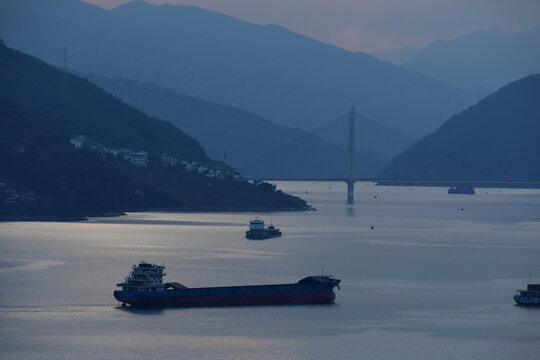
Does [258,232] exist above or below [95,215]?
below

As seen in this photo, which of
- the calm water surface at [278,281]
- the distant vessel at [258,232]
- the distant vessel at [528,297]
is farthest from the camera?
the distant vessel at [258,232]

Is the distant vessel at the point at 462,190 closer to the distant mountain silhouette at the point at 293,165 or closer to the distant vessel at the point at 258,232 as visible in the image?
the distant mountain silhouette at the point at 293,165

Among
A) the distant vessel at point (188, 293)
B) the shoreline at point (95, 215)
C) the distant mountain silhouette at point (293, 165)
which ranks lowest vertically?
the distant vessel at point (188, 293)

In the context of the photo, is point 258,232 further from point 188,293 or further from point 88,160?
point 88,160

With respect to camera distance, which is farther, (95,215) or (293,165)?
(293,165)

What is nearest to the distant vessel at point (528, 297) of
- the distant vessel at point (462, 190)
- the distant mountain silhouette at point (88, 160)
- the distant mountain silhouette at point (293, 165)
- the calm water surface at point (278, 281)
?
the calm water surface at point (278, 281)

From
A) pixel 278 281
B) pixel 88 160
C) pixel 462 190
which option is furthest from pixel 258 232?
pixel 462 190
